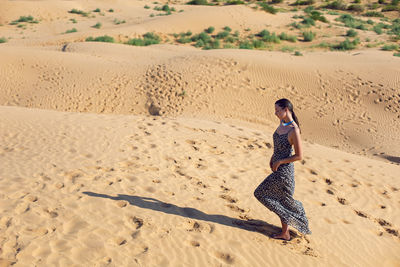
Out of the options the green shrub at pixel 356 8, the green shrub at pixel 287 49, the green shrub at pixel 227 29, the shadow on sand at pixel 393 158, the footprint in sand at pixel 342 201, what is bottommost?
the shadow on sand at pixel 393 158

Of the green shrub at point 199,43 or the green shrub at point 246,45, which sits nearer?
the green shrub at point 246,45

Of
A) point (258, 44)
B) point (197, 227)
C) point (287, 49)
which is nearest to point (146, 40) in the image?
point (258, 44)

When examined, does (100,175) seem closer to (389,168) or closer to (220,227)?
(220,227)

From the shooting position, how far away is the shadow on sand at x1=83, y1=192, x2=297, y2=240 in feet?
15.8

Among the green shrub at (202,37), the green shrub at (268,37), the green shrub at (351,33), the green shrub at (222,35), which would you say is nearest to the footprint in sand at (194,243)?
the green shrub at (202,37)

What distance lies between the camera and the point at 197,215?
4.96 metres

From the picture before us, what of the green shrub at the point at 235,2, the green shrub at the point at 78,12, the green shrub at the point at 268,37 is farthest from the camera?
the green shrub at the point at 235,2

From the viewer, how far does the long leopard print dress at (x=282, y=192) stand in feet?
14.1

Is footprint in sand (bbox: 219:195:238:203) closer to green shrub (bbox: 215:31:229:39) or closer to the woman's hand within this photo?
the woman's hand

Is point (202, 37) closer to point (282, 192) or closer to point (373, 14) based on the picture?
point (373, 14)

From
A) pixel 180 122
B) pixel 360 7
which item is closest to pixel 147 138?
pixel 180 122

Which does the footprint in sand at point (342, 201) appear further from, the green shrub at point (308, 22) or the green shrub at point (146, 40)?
the green shrub at point (308, 22)

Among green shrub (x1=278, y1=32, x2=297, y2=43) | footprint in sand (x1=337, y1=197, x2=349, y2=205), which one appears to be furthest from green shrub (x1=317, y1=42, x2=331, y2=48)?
footprint in sand (x1=337, y1=197, x2=349, y2=205)

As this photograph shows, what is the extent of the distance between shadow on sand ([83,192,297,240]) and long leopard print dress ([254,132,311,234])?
15.6 inches
